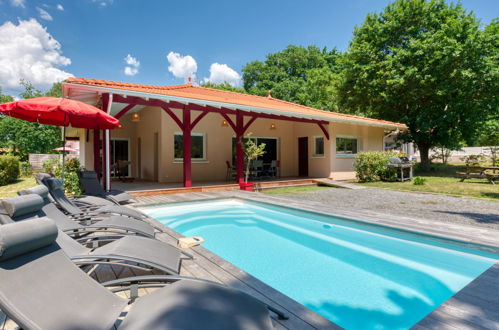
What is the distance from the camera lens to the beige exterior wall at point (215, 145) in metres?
11.3

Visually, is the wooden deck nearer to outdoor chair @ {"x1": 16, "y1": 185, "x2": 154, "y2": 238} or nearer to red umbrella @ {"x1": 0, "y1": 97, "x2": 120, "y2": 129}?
red umbrella @ {"x1": 0, "y1": 97, "x2": 120, "y2": 129}

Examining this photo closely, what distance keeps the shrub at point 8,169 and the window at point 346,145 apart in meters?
15.7

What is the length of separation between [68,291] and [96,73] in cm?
3071

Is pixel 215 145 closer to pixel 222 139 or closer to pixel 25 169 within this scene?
pixel 222 139

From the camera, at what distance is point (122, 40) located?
19.1m

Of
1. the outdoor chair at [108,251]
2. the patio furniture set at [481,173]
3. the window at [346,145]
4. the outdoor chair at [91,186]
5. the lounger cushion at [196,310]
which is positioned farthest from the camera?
the window at [346,145]

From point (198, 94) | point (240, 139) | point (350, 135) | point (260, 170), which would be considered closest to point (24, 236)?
point (240, 139)

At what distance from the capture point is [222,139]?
12555mm

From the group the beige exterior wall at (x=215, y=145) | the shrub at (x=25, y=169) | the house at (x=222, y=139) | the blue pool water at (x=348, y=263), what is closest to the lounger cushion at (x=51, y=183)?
the blue pool water at (x=348, y=263)

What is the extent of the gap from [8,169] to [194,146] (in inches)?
350

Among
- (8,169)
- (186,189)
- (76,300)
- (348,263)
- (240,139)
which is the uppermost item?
(240,139)

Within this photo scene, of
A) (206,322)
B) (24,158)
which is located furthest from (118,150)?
(206,322)

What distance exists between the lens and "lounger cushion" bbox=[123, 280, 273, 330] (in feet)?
4.24

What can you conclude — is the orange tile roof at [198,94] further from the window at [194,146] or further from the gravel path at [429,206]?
the gravel path at [429,206]
